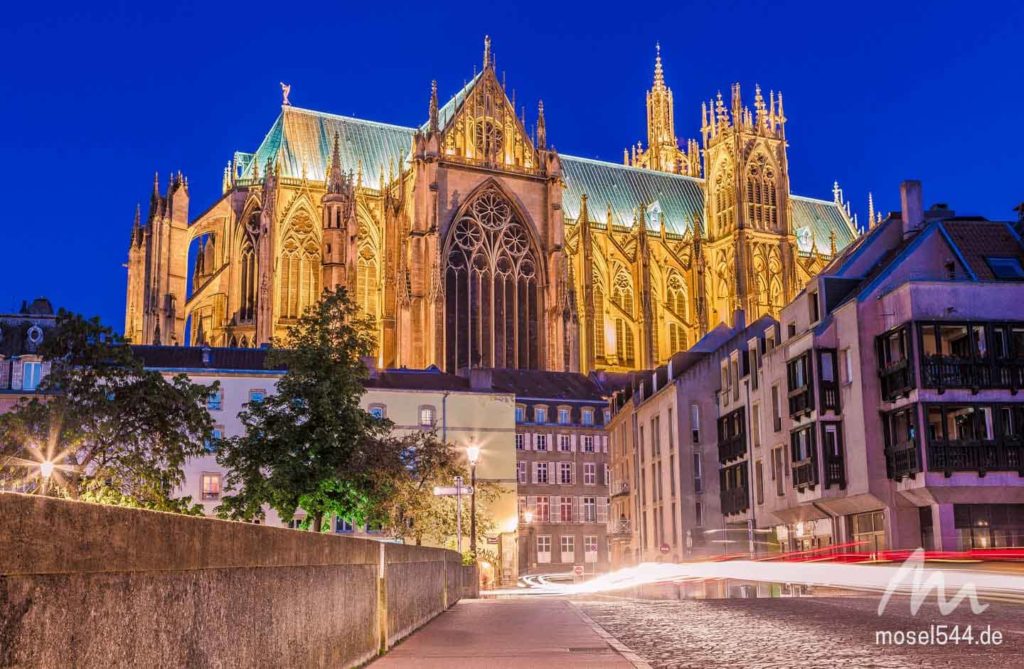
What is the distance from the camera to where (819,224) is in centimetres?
10881

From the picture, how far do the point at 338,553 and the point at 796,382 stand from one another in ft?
104

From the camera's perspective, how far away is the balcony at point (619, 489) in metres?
61.2

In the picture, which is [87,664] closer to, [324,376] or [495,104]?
[324,376]

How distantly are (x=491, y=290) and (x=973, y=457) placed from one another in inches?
1774

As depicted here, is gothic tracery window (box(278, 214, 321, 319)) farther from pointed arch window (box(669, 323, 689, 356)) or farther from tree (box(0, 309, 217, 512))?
tree (box(0, 309, 217, 512))

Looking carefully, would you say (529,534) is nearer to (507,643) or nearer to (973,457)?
(973,457)

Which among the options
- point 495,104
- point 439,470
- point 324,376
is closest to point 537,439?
point 495,104

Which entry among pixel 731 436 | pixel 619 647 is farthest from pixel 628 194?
pixel 619 647

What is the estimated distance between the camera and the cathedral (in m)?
71.5

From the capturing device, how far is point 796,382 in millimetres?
40062

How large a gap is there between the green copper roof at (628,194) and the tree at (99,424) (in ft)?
189

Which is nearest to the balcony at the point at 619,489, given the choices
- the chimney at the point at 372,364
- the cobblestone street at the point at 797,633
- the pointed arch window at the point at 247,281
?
the chimney at the point at 372,364

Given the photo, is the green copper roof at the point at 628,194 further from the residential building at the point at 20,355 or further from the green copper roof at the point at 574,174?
the residential building at the point at 20,355

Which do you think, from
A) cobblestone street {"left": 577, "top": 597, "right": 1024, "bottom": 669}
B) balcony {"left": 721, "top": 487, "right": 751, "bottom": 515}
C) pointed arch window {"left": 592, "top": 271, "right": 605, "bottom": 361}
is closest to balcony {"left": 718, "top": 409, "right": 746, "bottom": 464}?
balcony {"left": 721, "top": 487, "right": 751, "bottom": 515}
